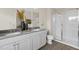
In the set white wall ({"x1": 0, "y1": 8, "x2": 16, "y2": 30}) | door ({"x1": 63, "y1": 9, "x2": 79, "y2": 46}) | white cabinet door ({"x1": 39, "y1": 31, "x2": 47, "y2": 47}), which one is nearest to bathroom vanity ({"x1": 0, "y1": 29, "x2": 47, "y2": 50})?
white cabinet door ({"x1": 39, "y1": 31, "x2": 47, "y2": 47})

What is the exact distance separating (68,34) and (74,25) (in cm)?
13

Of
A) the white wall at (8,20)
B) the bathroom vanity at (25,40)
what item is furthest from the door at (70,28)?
the white wall at (8,20)

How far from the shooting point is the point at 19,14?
105 centimetres

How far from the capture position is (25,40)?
107 cm

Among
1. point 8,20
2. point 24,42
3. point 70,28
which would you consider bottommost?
point 24,42

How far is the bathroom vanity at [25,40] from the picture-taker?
38.0 inches

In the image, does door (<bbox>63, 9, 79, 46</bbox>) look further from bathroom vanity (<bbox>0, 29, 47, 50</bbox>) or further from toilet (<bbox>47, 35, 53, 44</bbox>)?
bathroom vanity (<bbox>0, 29, 47, 50</bbox>)

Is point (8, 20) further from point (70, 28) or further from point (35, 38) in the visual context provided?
point (70, 28)

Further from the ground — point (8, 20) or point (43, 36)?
point (8, 20)

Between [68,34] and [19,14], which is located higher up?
[19,14]

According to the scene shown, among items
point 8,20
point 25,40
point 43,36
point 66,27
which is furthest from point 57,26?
point 8,20

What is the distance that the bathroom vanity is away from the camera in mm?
964
